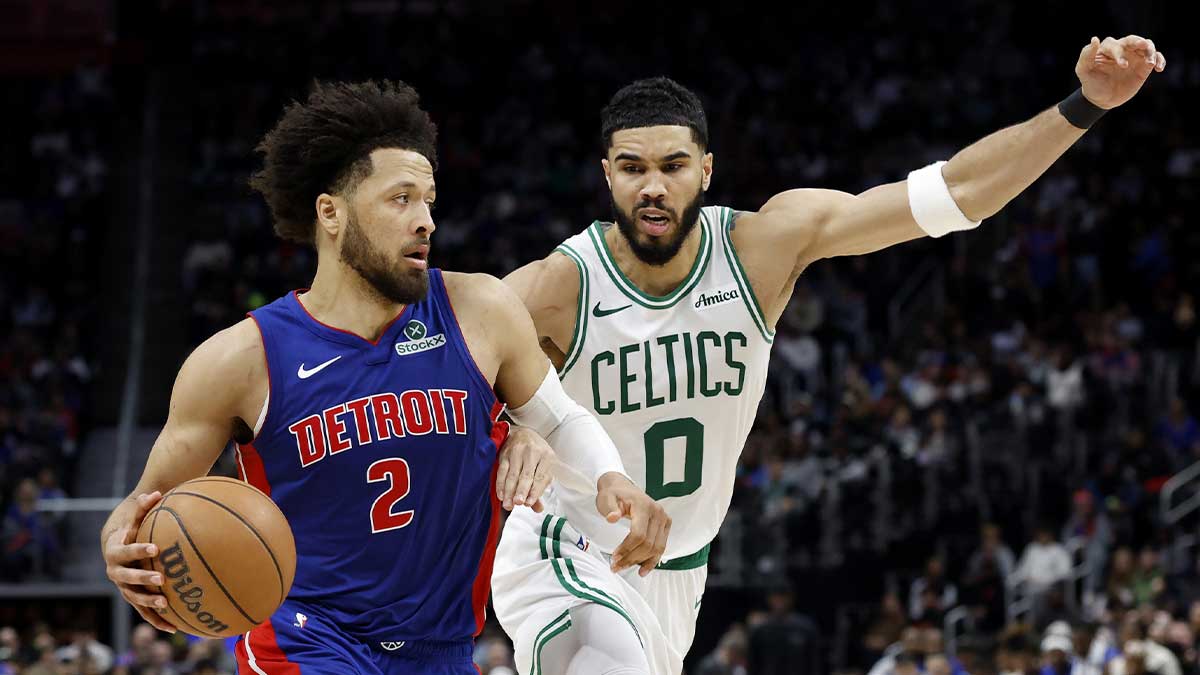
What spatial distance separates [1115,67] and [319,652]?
3344 mm

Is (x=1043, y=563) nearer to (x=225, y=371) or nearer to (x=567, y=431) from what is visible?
(x=567, y=431)

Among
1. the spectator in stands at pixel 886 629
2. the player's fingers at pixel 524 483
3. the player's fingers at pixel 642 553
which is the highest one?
the player's fingers at pixel 524 483

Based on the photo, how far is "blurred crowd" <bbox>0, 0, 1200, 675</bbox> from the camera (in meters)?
15.3

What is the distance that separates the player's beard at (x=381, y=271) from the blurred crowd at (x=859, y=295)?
27.4 ft

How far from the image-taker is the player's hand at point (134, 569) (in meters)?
4.59

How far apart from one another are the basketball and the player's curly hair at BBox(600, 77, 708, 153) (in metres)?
2.36

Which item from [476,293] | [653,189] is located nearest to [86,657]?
[653,189]

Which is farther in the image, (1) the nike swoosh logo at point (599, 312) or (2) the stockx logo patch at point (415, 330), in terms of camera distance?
(1) the nike swoosh logo at point (599, 312)

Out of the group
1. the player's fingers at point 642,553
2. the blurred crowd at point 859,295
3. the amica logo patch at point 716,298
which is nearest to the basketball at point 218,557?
the player's fingers at point 642,553

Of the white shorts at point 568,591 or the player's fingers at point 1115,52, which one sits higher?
the player's fingers at point 1115,52

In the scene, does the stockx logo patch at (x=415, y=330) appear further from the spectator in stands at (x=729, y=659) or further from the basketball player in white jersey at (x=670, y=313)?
the spectator in stands at (x=729, y=659)

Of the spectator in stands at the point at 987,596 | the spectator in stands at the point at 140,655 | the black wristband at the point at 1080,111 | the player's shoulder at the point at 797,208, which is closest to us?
the black wristband at the point at 1080,111

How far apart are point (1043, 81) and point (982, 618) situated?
11.5 meters

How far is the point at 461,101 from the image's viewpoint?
25.8 meters
